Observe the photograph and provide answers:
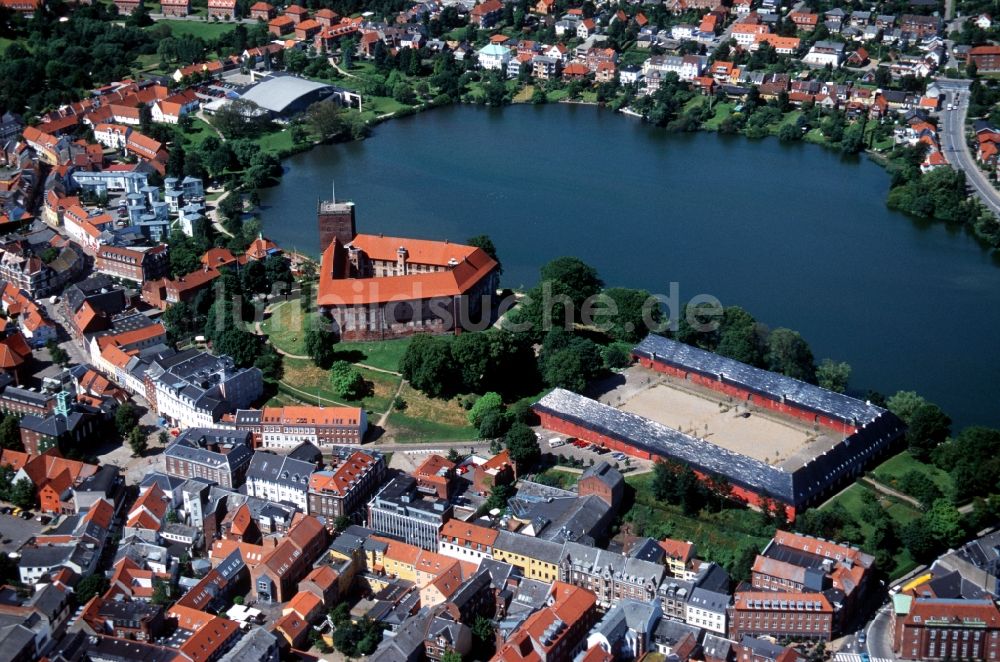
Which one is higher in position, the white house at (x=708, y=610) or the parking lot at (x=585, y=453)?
the parking lot at (x=585, y=453)

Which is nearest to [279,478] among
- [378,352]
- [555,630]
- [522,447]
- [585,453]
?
[522,447]

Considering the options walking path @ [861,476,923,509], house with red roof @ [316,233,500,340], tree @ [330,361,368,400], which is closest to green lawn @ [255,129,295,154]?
house with red roof @ [316,233,500,340]

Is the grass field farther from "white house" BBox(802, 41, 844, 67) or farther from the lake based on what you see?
"white house" BBox(802, 41, 844, 67)

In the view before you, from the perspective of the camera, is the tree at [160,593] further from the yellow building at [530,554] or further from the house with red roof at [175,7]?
the house with red roof at [175,7]

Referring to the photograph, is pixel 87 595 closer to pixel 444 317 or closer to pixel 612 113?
pixel 444 317

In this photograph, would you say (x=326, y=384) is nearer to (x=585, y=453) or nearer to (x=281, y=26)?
(x=585, y=453)

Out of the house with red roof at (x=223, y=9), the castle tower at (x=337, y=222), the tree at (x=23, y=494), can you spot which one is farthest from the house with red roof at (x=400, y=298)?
the house with red roof at (x=223, y=9)

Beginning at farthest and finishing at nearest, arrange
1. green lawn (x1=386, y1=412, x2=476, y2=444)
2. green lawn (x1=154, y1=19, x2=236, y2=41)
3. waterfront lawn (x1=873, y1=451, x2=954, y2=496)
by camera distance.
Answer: green lawn (x1=154, y1=19, x2=236, y2=41) → green lawn (x1=386, y1=412, x2=476, y2=444) → waterfront lawn (x1=873, y1=451, x2=954, y2=496)
